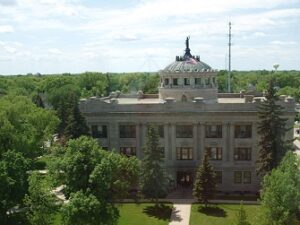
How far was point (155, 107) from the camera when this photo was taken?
153 ft

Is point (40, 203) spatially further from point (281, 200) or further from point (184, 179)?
point (184, 179)

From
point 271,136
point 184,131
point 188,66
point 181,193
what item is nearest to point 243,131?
point 271,136

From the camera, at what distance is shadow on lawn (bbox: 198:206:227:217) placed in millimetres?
39516

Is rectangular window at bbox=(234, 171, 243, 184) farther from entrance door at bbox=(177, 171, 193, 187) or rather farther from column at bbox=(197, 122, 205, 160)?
entrance door at bbox=(177, 171, 193, 187)

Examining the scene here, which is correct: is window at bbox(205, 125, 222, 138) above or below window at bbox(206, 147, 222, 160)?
above

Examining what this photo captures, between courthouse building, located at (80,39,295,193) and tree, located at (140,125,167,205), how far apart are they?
5.72 m

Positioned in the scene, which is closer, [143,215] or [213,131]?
[143,215]

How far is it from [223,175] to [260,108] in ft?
30.2

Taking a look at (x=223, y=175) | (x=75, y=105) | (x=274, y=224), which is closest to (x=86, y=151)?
(x=274, y=224)

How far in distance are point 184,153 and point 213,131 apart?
3983 mm

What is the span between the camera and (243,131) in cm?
4597

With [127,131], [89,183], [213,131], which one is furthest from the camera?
[127,131]

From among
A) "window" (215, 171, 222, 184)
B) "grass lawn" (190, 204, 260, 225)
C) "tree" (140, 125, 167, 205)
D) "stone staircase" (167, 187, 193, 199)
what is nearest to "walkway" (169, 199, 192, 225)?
"grass lawn" (190, 204, 260, 225)

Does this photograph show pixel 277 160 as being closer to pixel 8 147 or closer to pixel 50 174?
pixel 50 174
